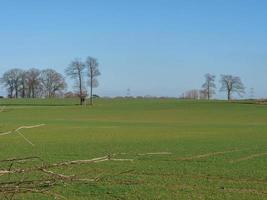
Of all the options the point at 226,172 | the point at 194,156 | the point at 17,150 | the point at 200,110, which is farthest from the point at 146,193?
the point at 200,110

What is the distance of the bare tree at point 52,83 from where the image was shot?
5910 inches

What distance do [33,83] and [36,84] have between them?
3.13ft

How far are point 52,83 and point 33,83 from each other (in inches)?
192

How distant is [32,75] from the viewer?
15200 cm

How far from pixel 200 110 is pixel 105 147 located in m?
76.2

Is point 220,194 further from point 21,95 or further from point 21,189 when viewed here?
point 21,95

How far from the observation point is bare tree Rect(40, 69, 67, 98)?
493 feet

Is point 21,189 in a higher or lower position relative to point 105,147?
higher

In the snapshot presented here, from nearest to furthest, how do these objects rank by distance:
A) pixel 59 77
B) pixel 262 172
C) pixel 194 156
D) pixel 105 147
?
pixel 262 172, pixel 194 156, pixel 105 147, pixel 59 77

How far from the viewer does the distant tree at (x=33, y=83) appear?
15150 cm

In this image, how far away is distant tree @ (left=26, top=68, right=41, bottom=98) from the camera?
152 m

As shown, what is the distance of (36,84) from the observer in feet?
510

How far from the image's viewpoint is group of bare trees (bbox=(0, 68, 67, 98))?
14800cm

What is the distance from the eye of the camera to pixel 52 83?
510 feet
